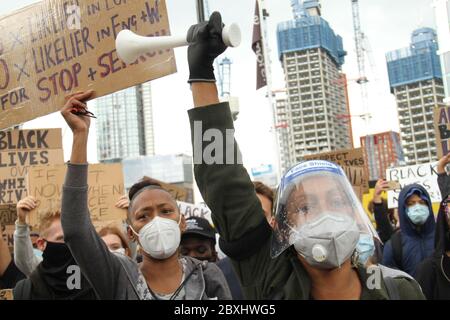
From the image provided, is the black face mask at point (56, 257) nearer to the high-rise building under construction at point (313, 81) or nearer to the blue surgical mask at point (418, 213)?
the blue surgical mask at point (418, 213)

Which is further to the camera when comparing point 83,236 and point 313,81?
point 313,81

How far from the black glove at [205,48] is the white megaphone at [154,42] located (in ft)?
0.09

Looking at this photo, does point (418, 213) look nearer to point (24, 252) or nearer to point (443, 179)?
point (443, 179)

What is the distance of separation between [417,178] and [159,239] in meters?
6.04

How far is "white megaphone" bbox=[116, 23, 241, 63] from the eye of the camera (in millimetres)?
1735

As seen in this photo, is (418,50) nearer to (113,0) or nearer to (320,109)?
(320,109)

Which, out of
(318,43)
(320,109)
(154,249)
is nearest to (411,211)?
(154,249)

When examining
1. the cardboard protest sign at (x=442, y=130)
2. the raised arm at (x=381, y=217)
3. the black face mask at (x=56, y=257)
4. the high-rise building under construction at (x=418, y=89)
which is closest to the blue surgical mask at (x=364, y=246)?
the black face mask at (x=56, y=257)

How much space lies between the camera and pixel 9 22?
11.7 ft

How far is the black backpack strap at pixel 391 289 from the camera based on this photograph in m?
1.81

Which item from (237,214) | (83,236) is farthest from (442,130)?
(237,214)

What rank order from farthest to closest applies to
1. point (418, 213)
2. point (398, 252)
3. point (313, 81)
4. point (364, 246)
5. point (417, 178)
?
point (313, 81) → point (417, 178) → point (418, 213) → point (398, 252) → point (364, 246)

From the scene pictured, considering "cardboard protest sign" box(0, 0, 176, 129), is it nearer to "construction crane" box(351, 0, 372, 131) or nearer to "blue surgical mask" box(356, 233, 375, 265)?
"blue surgical mask" box(356, 233, 375, 265)

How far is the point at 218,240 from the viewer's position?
1.86 meters
